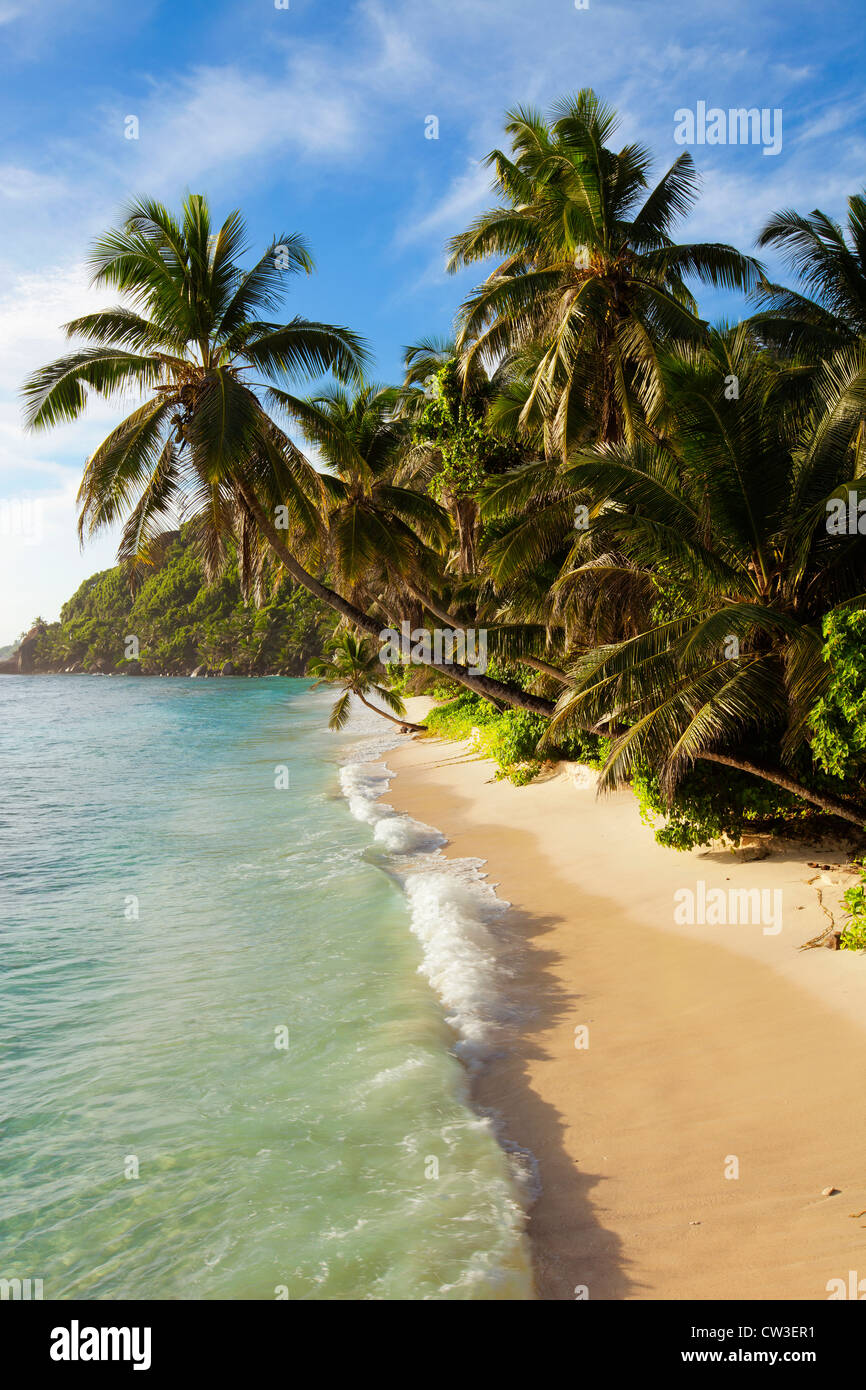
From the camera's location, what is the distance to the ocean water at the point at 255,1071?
501 cm

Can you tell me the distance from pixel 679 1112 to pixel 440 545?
20.6m

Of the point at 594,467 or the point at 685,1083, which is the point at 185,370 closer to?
the point at 594,467

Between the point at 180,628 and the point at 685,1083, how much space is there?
127 meters

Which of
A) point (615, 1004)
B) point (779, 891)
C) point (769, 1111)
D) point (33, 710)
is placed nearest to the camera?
point (769, 1111)

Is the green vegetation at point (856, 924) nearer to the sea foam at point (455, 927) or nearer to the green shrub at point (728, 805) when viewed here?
the green shrub at point (728, 805)

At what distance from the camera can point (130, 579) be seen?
12.6 m

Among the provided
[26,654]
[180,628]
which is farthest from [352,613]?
[26,654]

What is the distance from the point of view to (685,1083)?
6289mm

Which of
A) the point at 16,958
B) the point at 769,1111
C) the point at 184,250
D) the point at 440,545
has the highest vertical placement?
the point at 184,250

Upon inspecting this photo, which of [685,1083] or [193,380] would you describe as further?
[193,380]

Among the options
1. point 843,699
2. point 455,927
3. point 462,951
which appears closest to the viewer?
point 843,699

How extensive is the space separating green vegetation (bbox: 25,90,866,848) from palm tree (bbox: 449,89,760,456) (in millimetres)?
58

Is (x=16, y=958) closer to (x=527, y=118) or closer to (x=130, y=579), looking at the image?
(x=130, y=579)
